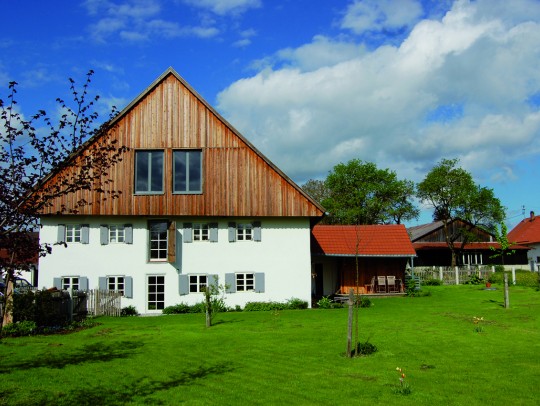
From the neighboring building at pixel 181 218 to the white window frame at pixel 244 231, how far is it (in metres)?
0.06

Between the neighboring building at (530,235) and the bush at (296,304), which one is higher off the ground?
the neighboring building at (530,235)

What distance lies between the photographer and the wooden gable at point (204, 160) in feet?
90.8

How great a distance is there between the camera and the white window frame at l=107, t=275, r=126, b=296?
2762 cm

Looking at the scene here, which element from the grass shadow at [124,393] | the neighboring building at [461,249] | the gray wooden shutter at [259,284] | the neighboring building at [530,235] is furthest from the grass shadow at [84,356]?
the neighboring building at [530,235]

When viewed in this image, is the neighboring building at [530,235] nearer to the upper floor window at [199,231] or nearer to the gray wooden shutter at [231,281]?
the gray wooden shutter at [231,281]

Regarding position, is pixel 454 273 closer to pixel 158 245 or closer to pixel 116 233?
pixel 158 245

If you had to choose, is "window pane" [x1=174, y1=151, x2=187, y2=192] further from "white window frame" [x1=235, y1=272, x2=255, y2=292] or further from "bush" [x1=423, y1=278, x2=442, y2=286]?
"bush" [x1=423, y1=278, x2=442, y2=286]

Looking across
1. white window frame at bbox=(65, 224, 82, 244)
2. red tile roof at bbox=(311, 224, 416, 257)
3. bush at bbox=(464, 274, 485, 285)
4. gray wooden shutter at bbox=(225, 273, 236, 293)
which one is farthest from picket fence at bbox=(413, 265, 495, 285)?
white window frame at bbox=(65, 224, 82, 244)

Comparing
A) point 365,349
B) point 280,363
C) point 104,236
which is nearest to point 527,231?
point 104,236

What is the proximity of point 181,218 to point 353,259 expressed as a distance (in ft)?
41.0

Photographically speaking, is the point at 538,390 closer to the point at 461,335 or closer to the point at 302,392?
the point at 302,392

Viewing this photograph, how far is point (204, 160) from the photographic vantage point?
91.8 feet

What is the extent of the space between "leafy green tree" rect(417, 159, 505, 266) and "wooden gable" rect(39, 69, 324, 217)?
33.9m

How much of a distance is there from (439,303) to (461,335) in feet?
38.9
